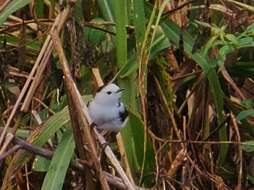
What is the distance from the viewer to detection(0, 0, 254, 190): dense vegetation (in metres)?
1.90

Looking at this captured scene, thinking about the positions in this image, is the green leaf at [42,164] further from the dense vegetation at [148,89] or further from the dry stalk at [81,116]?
the dry stalk at [81,116]

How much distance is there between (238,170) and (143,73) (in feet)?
1.73

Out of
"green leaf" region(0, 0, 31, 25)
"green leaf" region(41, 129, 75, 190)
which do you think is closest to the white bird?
"green leaf" region(41, 129, 75, 190)

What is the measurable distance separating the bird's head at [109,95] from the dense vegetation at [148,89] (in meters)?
0.08

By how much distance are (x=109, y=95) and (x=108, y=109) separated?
37mm

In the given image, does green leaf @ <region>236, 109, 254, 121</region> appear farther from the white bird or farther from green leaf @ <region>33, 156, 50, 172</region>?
green leaf @ <region>33, 156, 50, 172</region>

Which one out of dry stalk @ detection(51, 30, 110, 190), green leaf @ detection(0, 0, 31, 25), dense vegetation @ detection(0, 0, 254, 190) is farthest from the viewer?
green leaf @ detection(0, 0, 31, 25)

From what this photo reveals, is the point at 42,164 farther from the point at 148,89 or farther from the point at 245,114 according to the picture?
the point at 245,114

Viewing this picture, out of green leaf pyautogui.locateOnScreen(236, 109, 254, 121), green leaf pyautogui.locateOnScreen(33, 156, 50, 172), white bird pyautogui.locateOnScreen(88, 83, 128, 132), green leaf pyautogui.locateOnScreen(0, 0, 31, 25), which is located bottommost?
green leaf pyautogui.locateOnScreen(33, 156, 50, 172)

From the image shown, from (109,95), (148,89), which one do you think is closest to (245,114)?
(148,89)

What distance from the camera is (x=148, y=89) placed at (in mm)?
2211

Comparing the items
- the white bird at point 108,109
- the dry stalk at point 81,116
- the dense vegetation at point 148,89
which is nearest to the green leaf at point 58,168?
the dense vegetation at point 148,89

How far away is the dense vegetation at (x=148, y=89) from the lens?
190cm

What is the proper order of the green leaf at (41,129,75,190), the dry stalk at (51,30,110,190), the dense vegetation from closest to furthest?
the dry stalk at (51,30,110,190), the green leaf at (41,129,75,190), the dense vegetation
